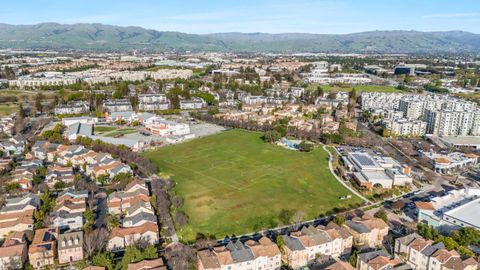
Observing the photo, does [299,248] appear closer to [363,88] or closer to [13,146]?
[13,146]

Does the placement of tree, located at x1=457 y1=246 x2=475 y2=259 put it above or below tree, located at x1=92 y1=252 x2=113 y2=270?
below

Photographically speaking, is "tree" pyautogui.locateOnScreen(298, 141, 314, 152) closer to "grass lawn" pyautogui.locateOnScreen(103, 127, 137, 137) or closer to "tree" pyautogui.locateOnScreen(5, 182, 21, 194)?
"grass lawn" pyautogui.locateOnScreen(103, 127, 137, 137)

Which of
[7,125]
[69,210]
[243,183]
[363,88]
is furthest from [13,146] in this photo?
[363,88]

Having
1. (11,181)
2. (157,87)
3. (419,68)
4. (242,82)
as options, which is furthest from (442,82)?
(11,181)

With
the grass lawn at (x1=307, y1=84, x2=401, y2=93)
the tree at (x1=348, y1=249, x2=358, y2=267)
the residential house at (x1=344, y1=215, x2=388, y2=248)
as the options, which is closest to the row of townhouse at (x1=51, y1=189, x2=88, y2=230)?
the tree at (x1=348, y1=249, x2=358, y2=267)

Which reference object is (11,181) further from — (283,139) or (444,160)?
(444,160)

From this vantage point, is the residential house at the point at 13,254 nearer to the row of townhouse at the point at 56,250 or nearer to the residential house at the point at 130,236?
the row of townhouse at the point at 56,250

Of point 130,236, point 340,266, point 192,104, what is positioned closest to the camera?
point 340,266
